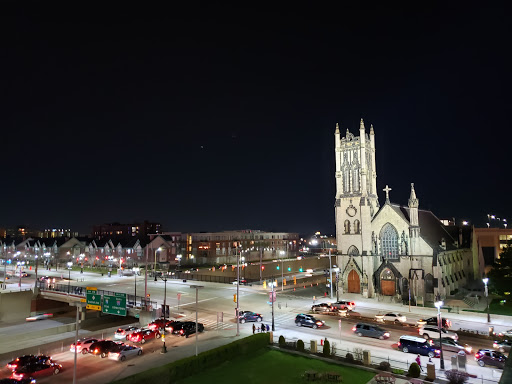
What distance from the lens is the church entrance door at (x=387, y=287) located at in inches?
2265

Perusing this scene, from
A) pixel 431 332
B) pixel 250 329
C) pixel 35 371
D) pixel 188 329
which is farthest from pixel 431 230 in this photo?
pixel 35 371

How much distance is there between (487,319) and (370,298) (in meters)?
17.2

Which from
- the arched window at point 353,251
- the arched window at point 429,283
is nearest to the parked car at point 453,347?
the arched window at point 429,283

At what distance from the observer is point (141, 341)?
3544 cm

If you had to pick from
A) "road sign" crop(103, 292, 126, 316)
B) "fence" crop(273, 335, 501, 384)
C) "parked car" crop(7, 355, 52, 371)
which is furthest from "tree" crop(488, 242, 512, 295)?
"parked car" crop(7, 355, 52, 371)

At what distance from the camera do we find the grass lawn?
25.9m

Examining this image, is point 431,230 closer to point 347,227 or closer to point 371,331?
point 347,227

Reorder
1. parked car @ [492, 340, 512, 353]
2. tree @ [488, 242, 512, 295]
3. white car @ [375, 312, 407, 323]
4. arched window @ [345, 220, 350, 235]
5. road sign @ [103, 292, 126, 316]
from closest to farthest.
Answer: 1. parked car @ [492, 340, 512, 353]
2. road sign @ [103, 292, 126, 316]
3. white car @ [375, 312, 407, 323]
4. tree @ [488, 242, 512, 295]
5. arched window @ [345, 220, 350, 235]

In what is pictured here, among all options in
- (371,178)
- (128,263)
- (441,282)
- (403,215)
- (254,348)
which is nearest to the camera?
(254,348)

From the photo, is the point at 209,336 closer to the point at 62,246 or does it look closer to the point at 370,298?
the point at 370,298

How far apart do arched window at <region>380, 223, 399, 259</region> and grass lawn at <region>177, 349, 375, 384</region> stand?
34212mm

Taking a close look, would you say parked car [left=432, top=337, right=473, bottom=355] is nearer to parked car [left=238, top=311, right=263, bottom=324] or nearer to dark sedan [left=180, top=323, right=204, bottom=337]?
parked car [left=238, top=311, right=263, bottom=324]

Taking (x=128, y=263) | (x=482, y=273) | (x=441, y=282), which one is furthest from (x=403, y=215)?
(x=128, y=263)

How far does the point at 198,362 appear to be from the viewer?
1080 inches
